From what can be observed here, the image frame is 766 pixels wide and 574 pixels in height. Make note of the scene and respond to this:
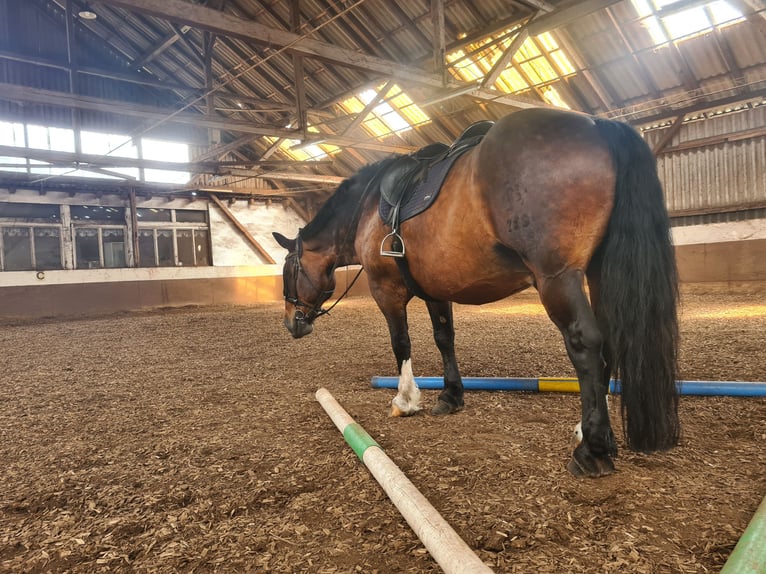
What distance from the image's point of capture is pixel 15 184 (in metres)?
15.8

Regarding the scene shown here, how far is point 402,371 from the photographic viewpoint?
11.6 ft

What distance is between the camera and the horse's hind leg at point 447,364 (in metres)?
3.50

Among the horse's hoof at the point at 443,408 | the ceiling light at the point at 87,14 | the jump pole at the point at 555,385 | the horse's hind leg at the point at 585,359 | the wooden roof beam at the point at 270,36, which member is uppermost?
the ceiling light at the point at 87,14

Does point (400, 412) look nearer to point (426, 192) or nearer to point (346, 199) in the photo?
point (426, 192)

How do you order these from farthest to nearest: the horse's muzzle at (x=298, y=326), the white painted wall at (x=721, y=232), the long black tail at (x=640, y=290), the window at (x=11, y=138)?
1. the window at (x=11, y=138)
2. the white painted wall at (x=721, y=232)
3. the horse's muzzle at (x=298, y=326)
4. the long black tail at (x=640, y=290)

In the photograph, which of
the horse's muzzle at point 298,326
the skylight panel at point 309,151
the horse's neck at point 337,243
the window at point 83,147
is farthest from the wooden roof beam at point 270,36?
the skylight panel at point 309,151

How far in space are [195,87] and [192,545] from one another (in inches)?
780

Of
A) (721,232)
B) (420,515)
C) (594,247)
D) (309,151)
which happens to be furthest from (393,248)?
(309,151)

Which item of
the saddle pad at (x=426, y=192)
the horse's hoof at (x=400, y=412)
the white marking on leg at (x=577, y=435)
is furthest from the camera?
the horse's hoof at (x=400, y=412)

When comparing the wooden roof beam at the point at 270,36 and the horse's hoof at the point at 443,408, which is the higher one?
the wooden roof beam at the point at 270,36

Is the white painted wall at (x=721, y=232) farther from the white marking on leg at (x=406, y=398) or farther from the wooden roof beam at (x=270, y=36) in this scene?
the white marking on leg at (x=406, y=398)

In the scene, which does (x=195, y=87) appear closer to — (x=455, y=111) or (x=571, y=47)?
(x=455, y=111)

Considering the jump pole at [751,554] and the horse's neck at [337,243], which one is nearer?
the jump pole at [751,554]

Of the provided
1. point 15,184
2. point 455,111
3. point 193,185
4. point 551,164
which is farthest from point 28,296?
point 551,164
